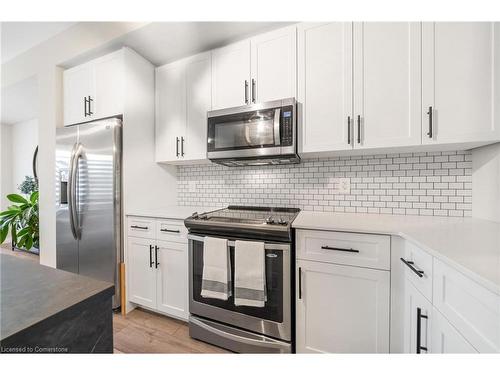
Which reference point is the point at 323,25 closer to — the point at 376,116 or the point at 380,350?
the point at 376,116

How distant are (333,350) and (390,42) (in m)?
2.01

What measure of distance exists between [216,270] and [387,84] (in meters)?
1.71

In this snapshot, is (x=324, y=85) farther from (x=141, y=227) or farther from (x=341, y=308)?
(x=141, y=227)

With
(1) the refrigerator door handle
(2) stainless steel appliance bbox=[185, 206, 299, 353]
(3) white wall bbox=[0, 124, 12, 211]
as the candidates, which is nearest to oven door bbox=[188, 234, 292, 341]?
(2) stainless steel appliance bbox=[185, 206, 299, 353]

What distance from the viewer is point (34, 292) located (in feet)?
1.86

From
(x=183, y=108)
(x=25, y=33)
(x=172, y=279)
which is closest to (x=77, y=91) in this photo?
(x=25, y=33)

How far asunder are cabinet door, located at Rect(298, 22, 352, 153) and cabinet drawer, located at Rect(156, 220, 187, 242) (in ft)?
3.78

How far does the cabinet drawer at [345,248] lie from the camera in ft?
4.00

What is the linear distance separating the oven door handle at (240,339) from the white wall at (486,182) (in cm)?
156

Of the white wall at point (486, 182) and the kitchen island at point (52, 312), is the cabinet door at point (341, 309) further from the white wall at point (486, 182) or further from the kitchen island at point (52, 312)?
the kitchen island at point (52, 312)

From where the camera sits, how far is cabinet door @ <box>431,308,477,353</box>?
745 mm

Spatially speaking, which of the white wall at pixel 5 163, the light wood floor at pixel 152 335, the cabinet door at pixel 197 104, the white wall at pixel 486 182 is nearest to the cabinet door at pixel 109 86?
the cabinet door at pixel 197 104
